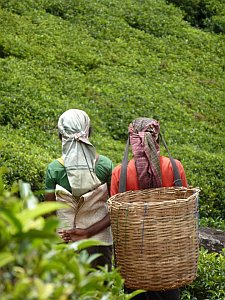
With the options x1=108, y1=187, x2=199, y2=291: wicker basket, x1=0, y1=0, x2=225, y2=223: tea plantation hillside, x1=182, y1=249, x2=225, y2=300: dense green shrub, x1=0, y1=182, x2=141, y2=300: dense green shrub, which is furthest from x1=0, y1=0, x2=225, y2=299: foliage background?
x1=0, y1=182, x2=141, y2=300: dense green shrub

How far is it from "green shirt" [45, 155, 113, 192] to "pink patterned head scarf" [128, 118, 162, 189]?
0.18 meters

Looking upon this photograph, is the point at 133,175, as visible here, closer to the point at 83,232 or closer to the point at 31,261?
the point at 83,232

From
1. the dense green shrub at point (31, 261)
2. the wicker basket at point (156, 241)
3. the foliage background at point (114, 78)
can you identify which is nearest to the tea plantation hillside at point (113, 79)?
the foliage background at point (114, 78)

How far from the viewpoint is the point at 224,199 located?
10492 mm

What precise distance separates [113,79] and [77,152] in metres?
8.93

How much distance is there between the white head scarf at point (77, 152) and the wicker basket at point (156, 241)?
0.19 m

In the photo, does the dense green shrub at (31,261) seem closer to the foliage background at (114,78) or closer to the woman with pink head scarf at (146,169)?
the woman with pink head scarf at (146,169)

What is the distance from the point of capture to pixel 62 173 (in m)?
4.54

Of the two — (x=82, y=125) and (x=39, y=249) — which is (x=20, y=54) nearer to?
(x=82, y=125)

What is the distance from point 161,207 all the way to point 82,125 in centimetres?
67

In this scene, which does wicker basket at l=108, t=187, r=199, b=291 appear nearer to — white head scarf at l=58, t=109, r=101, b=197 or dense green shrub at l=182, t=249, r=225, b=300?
white head scarf at l=58, t=109, r=101, b=197

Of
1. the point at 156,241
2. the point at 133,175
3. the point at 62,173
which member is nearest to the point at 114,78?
the point at 133,175

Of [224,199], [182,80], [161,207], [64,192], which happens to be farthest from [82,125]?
[182,80]

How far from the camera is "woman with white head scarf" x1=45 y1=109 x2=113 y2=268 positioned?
4480mm
